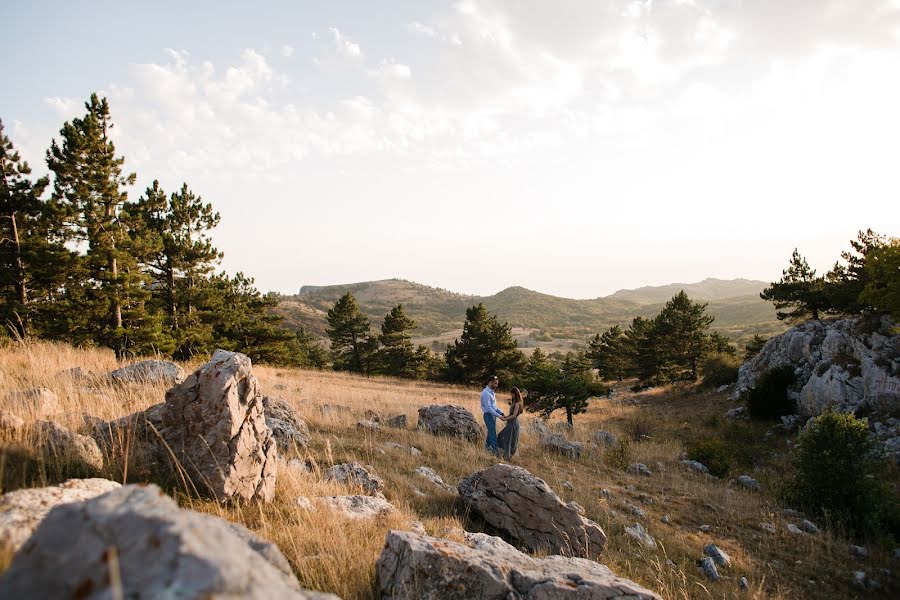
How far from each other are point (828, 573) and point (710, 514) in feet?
7.20

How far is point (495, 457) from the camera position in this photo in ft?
35.5

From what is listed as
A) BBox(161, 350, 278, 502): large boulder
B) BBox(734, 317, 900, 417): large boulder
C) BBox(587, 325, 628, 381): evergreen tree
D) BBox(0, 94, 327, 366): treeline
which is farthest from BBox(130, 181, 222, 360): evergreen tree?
BBox(587, 325, 628, 381): evergreen tree

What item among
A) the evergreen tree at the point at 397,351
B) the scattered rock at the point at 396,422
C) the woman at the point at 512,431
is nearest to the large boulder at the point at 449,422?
the scattered rock at the point at 396,422

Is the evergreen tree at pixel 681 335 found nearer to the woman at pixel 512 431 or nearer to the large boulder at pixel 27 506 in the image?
the woman at pixel 512 431

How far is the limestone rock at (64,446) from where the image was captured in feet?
11.8

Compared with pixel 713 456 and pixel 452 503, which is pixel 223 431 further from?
pixel 713 456

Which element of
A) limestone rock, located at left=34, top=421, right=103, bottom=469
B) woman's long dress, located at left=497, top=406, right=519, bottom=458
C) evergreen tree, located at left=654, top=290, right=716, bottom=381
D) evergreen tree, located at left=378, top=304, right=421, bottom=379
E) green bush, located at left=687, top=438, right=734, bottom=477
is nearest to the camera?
limestone rock, located at left=34, top=421, right=103, bottom=469

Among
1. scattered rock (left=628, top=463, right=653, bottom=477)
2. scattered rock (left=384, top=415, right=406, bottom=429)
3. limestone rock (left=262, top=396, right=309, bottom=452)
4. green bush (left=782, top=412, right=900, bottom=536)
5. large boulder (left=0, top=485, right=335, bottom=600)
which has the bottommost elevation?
scattered rock (left=628, top=463, right=653, bottom=477)

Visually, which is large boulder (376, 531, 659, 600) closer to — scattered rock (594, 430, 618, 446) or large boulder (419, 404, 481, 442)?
large boulder (419, 404, 481, 442)

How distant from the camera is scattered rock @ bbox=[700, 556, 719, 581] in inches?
253

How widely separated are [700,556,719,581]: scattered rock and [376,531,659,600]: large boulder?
4245mm

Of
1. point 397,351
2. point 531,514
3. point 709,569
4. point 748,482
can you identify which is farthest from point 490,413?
point 397,351

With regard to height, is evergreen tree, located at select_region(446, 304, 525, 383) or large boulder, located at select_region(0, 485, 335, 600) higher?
large boulder, located at select_region(0, 485, 335, 600)

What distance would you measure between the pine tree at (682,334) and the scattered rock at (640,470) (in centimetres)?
3133
